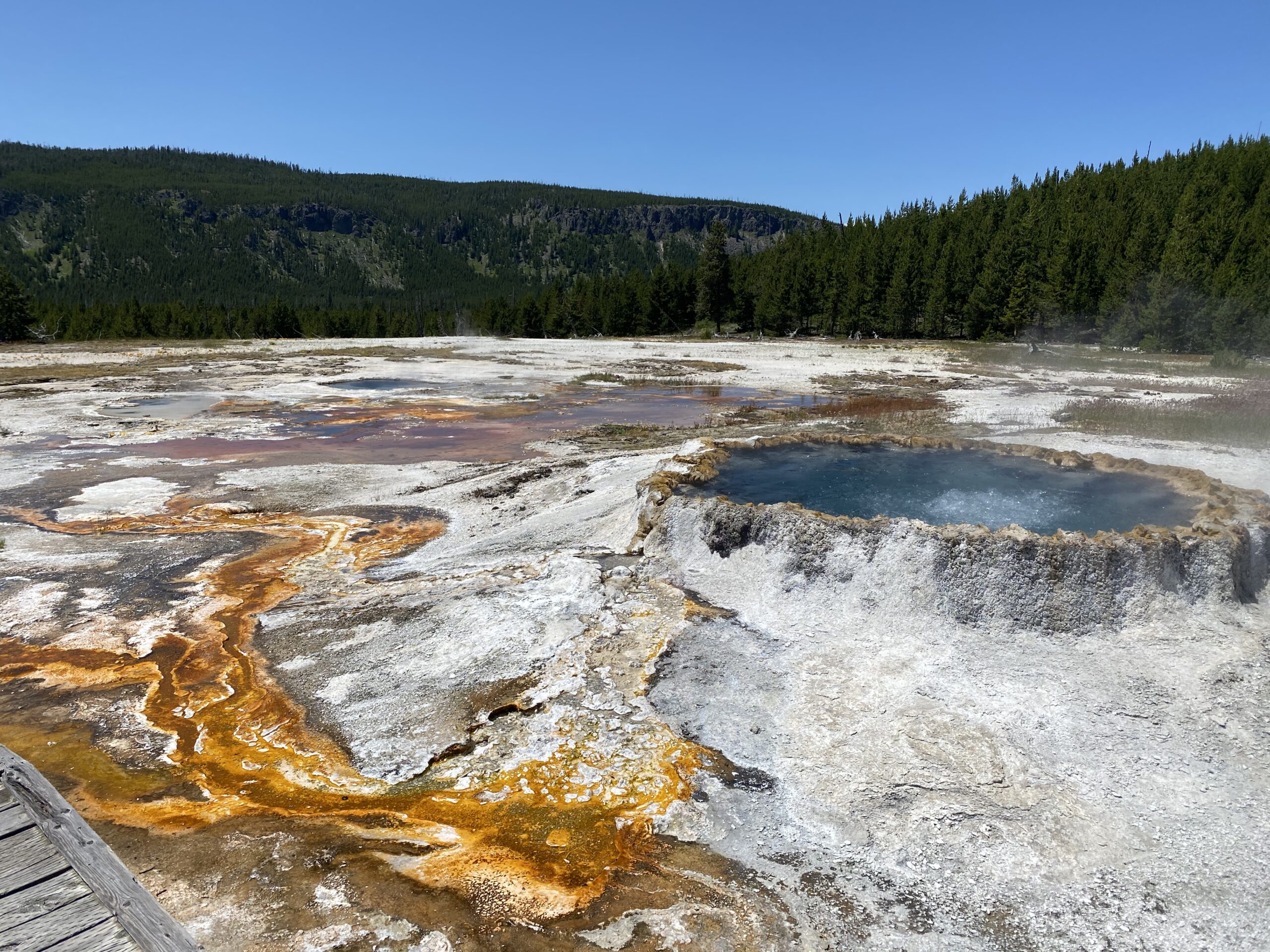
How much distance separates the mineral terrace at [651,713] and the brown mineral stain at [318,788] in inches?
1.3

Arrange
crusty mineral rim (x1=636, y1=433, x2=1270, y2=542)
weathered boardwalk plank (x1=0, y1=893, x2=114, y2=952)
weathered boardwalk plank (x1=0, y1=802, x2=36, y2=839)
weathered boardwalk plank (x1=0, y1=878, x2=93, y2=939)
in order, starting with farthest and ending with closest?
crusty mineral rim (x1=636, y1=433, x2=1270, y2=542) → weathered boardwalk plank (x1=0, y1=802, x2=36, y2=839) → weathered boardwalk plank (x1=0, y1=878, x2=93, y2=939) → weathered boardwalk plank (x1=0, y1=893, x2=114, y2=952)

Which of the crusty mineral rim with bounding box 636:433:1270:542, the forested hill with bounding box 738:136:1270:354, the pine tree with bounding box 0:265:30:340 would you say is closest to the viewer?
the crusty mineral rim with bounding box 636:433:1270:542

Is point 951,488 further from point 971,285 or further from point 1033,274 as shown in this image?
point 971,285

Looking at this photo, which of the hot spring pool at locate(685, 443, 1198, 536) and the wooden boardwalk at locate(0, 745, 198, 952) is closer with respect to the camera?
the wooden boardwalk at locate(0, 745, 198, 952)

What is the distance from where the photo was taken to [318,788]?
607 centimetres

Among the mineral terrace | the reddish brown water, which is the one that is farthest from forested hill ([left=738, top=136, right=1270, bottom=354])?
the mineral terrace

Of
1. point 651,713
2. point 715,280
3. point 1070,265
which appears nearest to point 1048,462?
point 651,713

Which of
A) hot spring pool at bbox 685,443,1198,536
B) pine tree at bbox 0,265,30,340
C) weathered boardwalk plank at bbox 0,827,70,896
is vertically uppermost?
pine tree at bbox 0,265,30,340

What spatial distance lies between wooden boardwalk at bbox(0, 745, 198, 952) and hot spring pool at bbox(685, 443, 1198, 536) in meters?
9.27

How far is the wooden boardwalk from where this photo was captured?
8.79 feet

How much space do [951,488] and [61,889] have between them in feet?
40.0

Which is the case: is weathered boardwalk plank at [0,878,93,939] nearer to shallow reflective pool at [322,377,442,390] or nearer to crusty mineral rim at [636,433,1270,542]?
crusty mineral rim at [636,433,1270,542]

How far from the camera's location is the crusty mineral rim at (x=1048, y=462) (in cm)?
877

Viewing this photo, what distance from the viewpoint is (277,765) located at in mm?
6410
